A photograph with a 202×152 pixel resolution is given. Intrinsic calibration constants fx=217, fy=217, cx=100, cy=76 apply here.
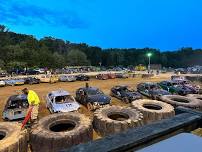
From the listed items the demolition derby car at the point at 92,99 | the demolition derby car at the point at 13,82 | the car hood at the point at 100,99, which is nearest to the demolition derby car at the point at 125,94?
the demolition derby car at the point at 92,99

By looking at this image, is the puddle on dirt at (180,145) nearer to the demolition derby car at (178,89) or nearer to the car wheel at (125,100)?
the car wheel at (125,100)

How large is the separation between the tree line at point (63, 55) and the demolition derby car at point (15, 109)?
2065 inches

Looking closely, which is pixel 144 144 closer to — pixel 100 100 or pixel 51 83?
pixel 100 100

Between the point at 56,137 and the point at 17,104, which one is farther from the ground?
the point at 17,104

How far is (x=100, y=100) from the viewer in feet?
55.1

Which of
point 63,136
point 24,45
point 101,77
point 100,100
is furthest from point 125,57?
point 63,136

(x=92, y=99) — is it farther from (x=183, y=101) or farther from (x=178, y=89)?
(x=178, y=89)

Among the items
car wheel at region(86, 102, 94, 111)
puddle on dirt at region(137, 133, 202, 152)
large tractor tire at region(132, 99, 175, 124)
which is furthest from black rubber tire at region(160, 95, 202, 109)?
puddle on dirt at region(137, 133, 202, 152)

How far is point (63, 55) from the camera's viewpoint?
99.1 meters

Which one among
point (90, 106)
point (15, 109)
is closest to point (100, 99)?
point (90, 106)

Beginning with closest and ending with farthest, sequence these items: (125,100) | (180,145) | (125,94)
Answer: (180,145) < (125,100) < (125,94)

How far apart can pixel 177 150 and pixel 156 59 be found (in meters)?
119

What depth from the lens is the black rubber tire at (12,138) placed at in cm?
797

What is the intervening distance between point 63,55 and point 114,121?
90.7 m
